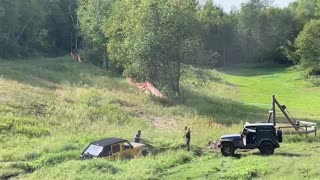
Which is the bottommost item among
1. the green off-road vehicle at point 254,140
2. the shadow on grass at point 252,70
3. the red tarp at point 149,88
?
the green off-road vehicle at point 254,140

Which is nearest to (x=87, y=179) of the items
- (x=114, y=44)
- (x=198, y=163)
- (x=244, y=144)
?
(x=198, y=163)

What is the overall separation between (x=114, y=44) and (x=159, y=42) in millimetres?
12310

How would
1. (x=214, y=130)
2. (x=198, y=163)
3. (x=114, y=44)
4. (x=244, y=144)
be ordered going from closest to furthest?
1. (x=198, y=163)
2. (x=244, y=144)
3. (x=214, y=130)
4. (x=114, y=44)

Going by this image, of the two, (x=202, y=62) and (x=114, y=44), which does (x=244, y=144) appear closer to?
(x=202, y=62)

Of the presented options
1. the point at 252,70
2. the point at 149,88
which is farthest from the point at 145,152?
the point at 252,70

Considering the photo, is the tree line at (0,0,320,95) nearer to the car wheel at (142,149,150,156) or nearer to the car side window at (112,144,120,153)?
the car wheel at (142,149,150,156)

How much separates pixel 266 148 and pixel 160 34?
2296cm

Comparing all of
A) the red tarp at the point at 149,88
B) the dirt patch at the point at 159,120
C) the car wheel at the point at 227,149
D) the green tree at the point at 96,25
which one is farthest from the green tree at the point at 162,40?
the car wheel at the point at 227,149

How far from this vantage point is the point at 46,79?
53375 mm

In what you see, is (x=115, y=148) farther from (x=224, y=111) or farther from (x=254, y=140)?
(x=224, y=111)

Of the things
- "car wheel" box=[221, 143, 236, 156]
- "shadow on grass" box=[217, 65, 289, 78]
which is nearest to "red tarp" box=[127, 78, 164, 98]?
"car wheel" box=[221, 143, 236, 156]

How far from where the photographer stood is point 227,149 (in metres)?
23.5

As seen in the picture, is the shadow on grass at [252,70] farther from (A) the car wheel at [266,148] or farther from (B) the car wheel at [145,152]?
(B) the car wheel at [145,152]

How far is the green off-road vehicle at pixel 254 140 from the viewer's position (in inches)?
917
